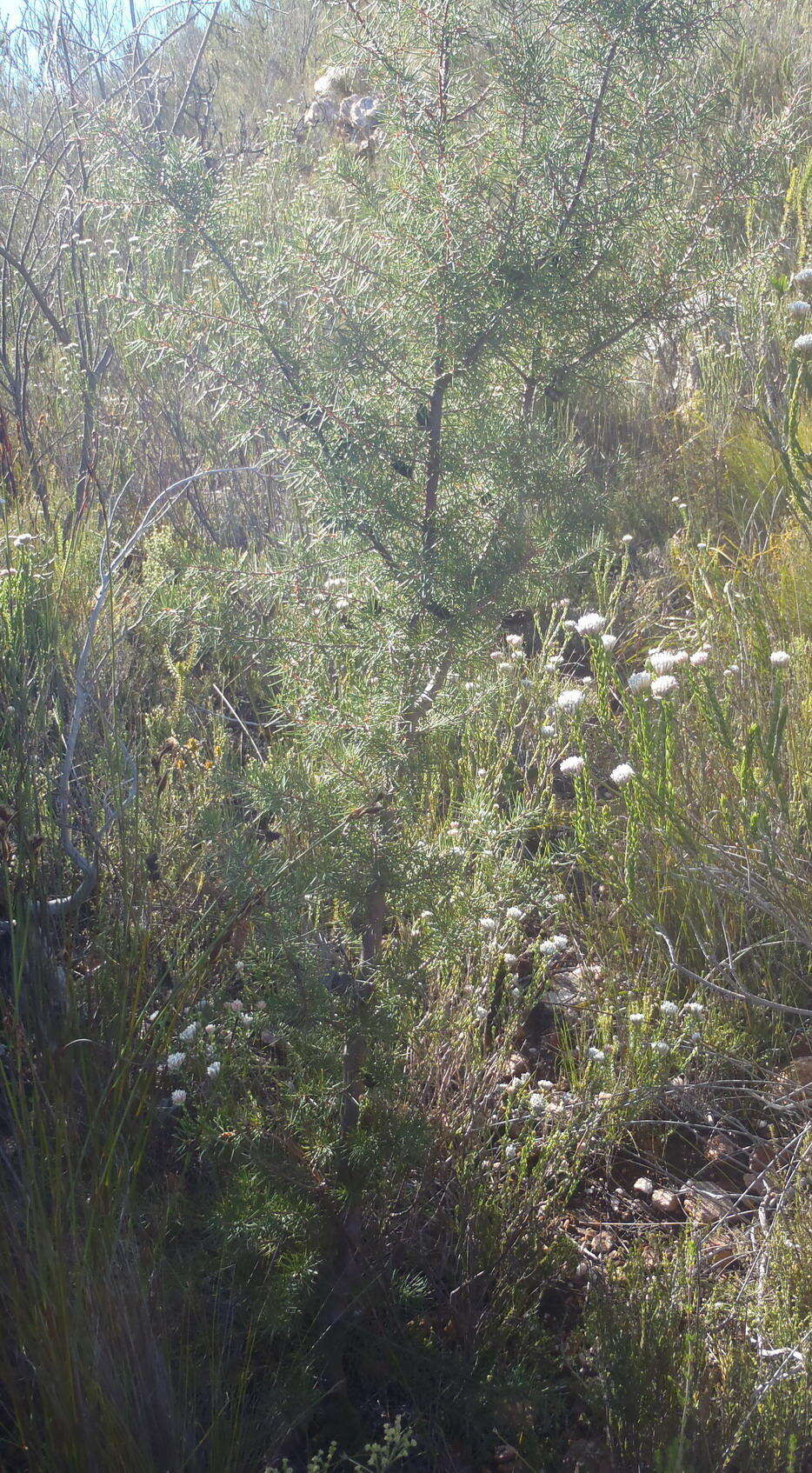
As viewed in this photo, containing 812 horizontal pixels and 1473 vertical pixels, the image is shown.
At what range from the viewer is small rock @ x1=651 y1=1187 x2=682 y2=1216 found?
2.07m

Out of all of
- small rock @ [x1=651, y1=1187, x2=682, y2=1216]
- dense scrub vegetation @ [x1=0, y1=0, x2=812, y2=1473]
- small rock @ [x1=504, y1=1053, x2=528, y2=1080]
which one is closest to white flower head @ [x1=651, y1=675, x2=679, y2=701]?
dense scrub vegetation @ [x1=0, y1=0, x2=812, y2=1473]

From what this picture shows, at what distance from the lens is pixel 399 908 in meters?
1.85

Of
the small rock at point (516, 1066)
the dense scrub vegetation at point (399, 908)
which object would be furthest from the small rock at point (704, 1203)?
the small rock at point (516, 1066)

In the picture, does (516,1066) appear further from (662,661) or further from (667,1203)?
(662,661)

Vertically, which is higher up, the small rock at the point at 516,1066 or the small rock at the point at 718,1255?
the small rock at the point at 516,1066

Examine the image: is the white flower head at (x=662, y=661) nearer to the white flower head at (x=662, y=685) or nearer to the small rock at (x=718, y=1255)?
the white flower head at (x=662, y=685)

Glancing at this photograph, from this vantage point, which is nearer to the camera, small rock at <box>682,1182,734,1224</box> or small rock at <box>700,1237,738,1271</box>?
small rock at <box>700,1237,738,1271</box>

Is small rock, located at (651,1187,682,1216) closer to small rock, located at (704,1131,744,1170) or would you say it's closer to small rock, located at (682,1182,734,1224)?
small rock, located at (682,1182,734,1224)

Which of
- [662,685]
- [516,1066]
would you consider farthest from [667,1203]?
[662,685]

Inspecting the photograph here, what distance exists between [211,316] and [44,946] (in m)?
1.15

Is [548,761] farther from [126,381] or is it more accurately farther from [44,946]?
[126,381]

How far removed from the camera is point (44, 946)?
1.77m

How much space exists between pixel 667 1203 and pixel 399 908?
0.92 meters

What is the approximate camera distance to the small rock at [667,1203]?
2074 mm
